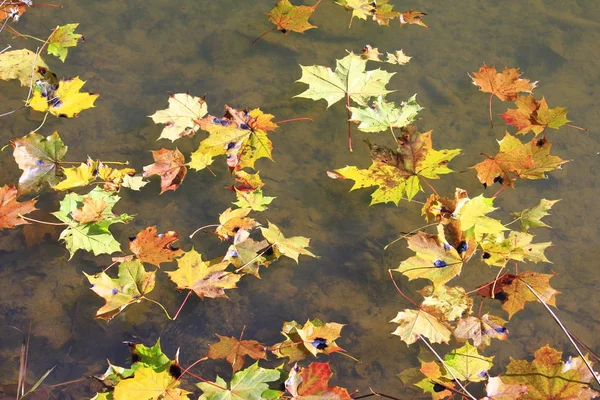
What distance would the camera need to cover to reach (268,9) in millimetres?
2889

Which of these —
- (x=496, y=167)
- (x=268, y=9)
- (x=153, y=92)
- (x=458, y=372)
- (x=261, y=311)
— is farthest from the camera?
(x=268, y=9)

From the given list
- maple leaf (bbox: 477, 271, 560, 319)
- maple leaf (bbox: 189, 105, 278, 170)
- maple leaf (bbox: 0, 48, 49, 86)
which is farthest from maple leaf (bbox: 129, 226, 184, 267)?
maple leaf (bbox: 477, 271, 560, 319)

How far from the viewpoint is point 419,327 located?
200cm

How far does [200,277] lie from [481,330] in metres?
0.96

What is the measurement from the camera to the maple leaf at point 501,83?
2.55 metres

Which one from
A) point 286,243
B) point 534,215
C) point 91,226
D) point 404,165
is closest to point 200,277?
point 286,243

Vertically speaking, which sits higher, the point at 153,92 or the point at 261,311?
the point at 153,92

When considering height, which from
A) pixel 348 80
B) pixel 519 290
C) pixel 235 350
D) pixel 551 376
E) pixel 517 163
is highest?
pixel 348 80

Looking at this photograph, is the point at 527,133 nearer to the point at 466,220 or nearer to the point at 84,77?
the point at 466,220

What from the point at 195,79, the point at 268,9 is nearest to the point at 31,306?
the point at 195,79

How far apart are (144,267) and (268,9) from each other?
140 centimetres

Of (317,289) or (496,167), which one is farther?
(496,167)

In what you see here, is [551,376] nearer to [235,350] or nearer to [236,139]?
[235,350]

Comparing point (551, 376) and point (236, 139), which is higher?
point (236, 139)
